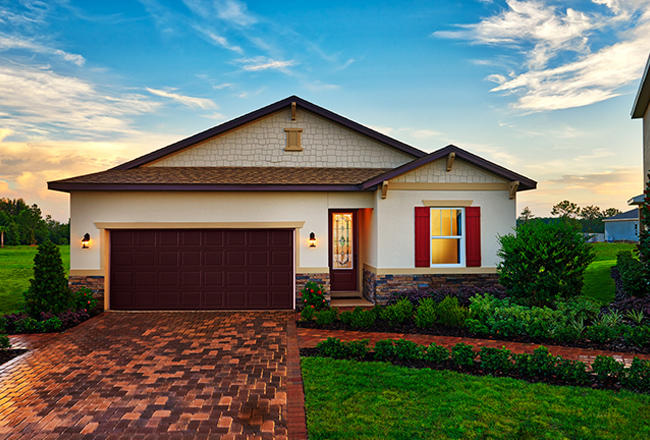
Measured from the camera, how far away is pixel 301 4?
1349cm

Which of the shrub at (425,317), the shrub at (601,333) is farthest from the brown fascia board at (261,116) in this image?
the shrub at (601,333)

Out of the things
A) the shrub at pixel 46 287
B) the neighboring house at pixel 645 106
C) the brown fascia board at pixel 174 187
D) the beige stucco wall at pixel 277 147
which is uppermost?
the neighboring house at pixel 645 106

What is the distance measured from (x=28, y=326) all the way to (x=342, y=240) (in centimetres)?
867

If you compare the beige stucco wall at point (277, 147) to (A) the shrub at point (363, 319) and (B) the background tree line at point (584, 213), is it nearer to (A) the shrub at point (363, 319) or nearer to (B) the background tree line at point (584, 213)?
(A) the shrub at point (363, 319)

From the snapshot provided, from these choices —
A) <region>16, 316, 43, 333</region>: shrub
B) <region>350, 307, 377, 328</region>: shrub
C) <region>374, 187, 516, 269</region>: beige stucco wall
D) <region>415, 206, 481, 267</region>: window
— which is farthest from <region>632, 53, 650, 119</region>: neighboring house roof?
<region>16, 316, 43, 333</region>: shrub

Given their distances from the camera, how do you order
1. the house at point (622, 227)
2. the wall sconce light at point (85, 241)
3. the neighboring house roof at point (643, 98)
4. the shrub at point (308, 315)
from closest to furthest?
the shrub at point (308, 315) < the wall sconce light at point (85, 241) < the neighboring house roof at point (643, 98) < the house at point (622, 227)

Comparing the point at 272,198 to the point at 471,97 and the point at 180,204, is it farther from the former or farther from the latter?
the point at 471,97

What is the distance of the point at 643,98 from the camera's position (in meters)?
12.6

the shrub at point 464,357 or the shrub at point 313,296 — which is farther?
the shrub at point 313,296

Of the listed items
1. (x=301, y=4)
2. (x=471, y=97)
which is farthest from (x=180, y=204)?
(x=471, y=97)

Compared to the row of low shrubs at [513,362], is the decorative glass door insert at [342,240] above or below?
above

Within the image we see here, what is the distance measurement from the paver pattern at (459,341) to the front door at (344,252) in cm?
419

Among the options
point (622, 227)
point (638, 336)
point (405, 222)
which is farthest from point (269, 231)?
point (622, 227)

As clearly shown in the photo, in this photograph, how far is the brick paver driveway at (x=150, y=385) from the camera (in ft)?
13.6
